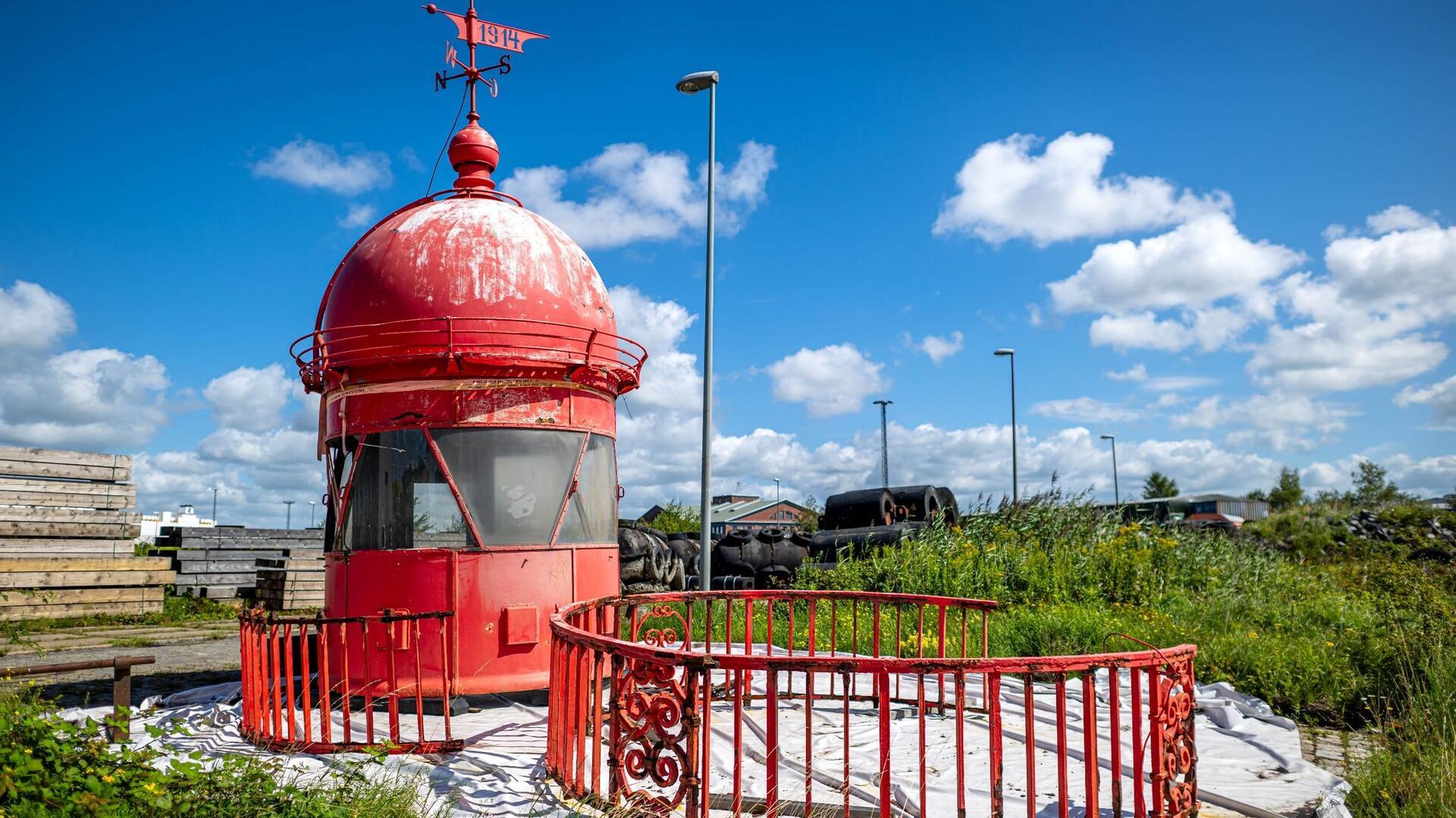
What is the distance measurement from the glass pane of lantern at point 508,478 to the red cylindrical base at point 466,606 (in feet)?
0.66

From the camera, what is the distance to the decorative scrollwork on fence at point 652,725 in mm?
4875

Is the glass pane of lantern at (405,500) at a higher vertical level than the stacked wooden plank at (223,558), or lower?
higher

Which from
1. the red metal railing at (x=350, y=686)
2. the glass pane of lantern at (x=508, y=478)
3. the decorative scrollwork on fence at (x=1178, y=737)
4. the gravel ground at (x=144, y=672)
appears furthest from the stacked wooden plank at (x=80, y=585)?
the decorative scrollwork on fence at (x=1178, y=737)

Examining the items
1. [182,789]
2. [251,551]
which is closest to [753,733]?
[182,789]

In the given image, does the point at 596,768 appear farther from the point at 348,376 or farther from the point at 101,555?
the point at 101,555

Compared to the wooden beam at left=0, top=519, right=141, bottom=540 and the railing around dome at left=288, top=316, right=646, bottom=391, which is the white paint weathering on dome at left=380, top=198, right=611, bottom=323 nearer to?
the railing around dome at left=288, top=316, right=646, bottom=391

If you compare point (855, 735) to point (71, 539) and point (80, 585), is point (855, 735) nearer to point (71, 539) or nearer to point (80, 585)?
point (80, 585)

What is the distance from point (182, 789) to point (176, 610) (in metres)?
16.1

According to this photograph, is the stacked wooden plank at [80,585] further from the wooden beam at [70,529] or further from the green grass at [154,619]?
the wooden beam at [70,529]

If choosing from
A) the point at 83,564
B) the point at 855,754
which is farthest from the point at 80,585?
the point at 855,754

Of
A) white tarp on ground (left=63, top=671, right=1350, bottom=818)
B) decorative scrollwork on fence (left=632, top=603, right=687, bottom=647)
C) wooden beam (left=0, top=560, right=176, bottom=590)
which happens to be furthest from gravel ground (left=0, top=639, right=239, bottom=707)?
decorative scrollwork on fence (left=632, top=603, right=687, bottom=647)

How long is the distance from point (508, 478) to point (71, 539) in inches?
518

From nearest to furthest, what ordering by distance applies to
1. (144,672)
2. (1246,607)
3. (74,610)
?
(144,672) → (1246,607) → (74,610)

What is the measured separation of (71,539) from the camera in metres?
17.5
